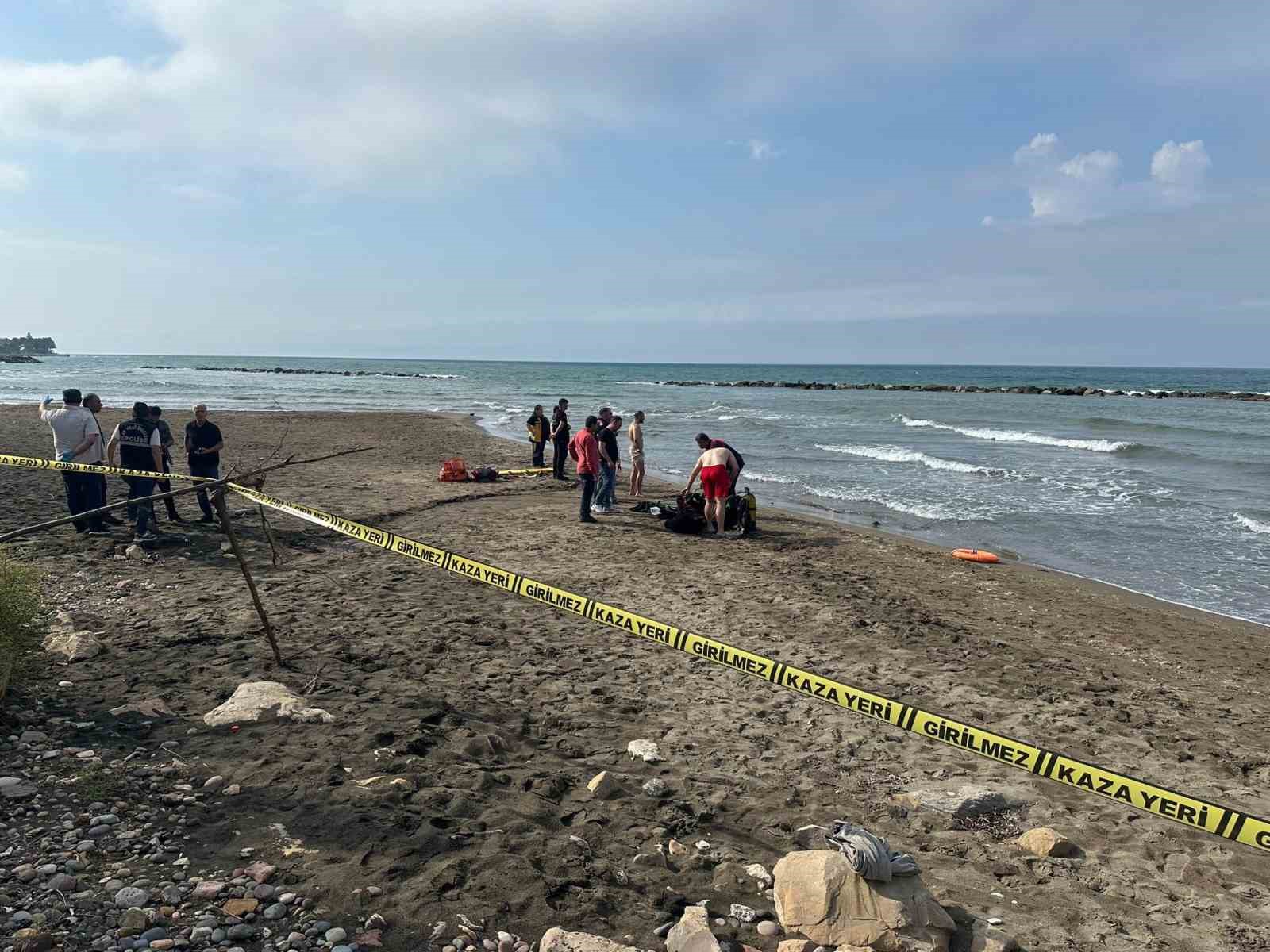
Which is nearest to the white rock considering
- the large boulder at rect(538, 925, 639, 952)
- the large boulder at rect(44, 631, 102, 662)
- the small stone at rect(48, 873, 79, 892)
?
the large boulder at rect(538, 925, 639, 952)

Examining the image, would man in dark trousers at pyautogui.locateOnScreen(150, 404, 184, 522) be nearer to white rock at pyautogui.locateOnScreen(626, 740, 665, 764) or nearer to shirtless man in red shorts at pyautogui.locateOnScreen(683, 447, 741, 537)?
shirtless man in red shorts at pyautogui.locateOnScreen(683, 447, 741, 537)

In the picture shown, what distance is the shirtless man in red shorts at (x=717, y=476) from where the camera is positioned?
1138 centimetres

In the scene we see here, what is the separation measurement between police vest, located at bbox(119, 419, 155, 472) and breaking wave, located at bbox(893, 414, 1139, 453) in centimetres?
2856

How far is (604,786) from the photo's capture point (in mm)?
4410

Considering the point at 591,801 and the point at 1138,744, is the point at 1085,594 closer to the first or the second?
the point at 1138,744

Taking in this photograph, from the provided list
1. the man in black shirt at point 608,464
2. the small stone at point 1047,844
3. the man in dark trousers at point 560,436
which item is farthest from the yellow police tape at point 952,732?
the man in dark trousers at point 560,436

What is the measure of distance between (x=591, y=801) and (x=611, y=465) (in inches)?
336

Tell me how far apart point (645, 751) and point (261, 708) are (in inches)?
→ 97.4

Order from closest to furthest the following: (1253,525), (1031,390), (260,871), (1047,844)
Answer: (260,871) → (1047,844) → (1253,525) → (1031,390)

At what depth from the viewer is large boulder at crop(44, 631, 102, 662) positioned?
5617mm

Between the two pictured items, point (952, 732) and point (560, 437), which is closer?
point (952, 732)

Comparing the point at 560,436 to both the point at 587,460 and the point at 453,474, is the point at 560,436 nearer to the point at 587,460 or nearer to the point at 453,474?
the point at 453,474

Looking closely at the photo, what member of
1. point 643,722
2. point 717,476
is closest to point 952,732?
point 643,722

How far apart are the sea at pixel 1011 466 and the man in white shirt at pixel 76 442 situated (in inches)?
137
